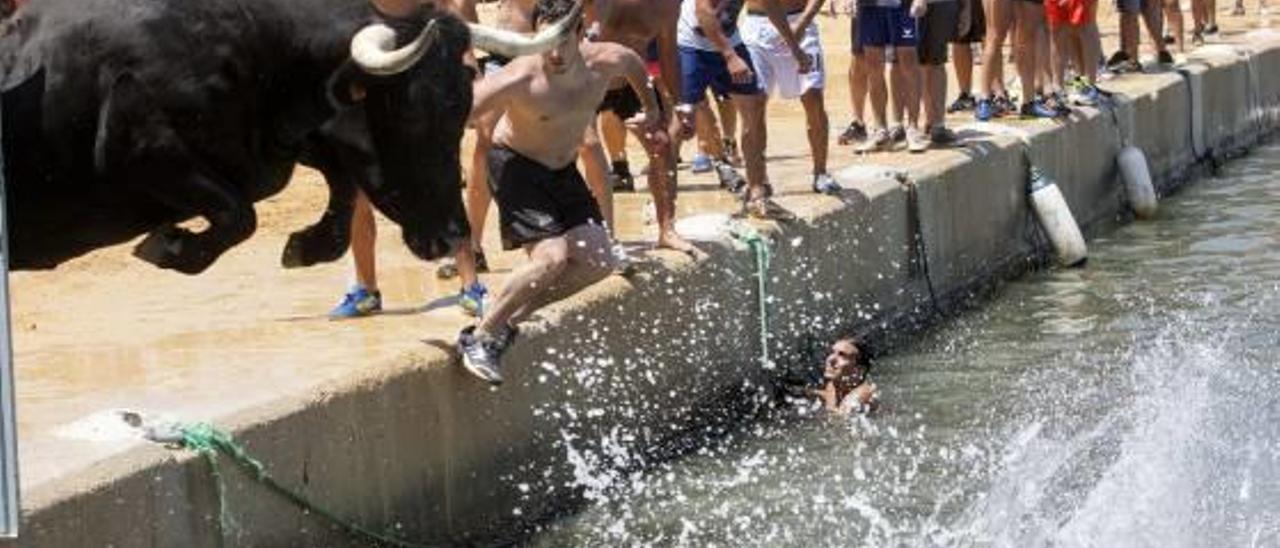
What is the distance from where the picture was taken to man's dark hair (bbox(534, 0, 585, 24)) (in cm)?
1069

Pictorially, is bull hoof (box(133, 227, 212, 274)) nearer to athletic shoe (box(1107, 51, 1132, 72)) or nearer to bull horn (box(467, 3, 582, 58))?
bull horn (box(467, 3, 582, 58))

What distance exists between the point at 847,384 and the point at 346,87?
271 inches

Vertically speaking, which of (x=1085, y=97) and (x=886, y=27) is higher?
(x=886, y=27)

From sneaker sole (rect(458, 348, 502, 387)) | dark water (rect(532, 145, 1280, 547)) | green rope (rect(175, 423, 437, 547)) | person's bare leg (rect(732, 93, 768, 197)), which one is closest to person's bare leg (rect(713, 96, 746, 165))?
dark water (rect(532, 145, 1280, 547))

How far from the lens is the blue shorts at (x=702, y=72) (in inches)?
566

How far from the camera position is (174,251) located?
6684 millimetres

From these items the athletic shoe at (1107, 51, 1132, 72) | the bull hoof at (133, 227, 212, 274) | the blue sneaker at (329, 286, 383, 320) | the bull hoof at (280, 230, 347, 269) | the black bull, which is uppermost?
the black bull

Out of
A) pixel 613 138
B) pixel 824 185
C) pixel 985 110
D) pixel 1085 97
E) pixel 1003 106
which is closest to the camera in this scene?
pixel 824 185

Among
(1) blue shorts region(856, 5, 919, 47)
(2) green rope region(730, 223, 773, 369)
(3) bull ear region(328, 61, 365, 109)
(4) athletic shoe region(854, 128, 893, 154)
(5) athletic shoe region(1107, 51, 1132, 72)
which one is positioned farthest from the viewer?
(5) athletic shoe region(1107, 51, 1132, 72)

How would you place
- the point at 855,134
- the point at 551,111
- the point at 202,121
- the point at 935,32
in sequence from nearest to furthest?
1. the point at 202,121
2. the point at 551,111
3. the point at 935,32
4. the point at 855,134

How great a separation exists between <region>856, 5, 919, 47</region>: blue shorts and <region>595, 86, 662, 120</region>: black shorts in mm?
3939

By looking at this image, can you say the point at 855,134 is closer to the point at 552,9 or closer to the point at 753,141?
the point at 753,141

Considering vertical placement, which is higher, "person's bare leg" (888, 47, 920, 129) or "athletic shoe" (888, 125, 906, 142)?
"person's bare leg" (888, 47, 920, 129)

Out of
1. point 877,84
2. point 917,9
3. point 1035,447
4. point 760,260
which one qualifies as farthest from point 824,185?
point 1035,447
